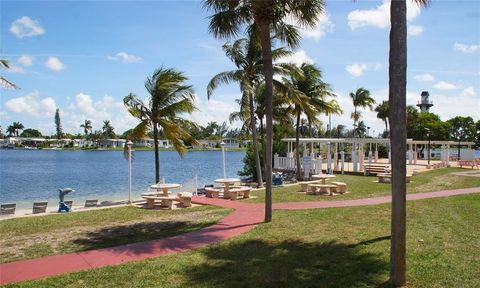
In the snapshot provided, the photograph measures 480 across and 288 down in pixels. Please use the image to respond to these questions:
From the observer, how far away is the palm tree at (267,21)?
39.1 feet

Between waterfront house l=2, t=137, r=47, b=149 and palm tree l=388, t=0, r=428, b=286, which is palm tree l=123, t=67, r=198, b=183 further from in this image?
waterfront house l=2, t=137, r=47, b=149

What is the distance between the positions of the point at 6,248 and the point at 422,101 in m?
114

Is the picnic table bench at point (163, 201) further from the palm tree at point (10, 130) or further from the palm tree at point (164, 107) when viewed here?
the palm tree at point (10, 130)

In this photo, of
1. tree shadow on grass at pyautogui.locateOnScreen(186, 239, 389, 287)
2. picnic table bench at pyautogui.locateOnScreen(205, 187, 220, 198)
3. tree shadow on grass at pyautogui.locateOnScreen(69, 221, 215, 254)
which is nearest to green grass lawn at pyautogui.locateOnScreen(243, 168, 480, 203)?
picnic table bench at pyautogui.locateOnScreen(205, 187, 220, 198)

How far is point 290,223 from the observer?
39.0ft

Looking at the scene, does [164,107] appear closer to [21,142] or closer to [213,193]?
[213,193]

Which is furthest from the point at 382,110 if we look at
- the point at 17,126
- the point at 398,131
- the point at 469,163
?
the point at 17,126

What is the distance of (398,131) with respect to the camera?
255 inches

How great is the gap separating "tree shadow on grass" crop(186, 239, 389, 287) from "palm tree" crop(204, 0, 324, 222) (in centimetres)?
345

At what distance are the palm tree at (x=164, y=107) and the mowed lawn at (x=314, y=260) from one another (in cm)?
1019

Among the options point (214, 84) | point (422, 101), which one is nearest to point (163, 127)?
point (214, 84)

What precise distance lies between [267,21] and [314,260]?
7.01 meters

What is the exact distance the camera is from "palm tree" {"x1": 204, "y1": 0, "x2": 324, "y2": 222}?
11930 mm

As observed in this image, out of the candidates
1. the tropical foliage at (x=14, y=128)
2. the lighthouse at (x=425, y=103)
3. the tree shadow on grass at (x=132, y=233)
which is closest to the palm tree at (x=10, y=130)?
the tropical foliage at (x=14, y=128)
